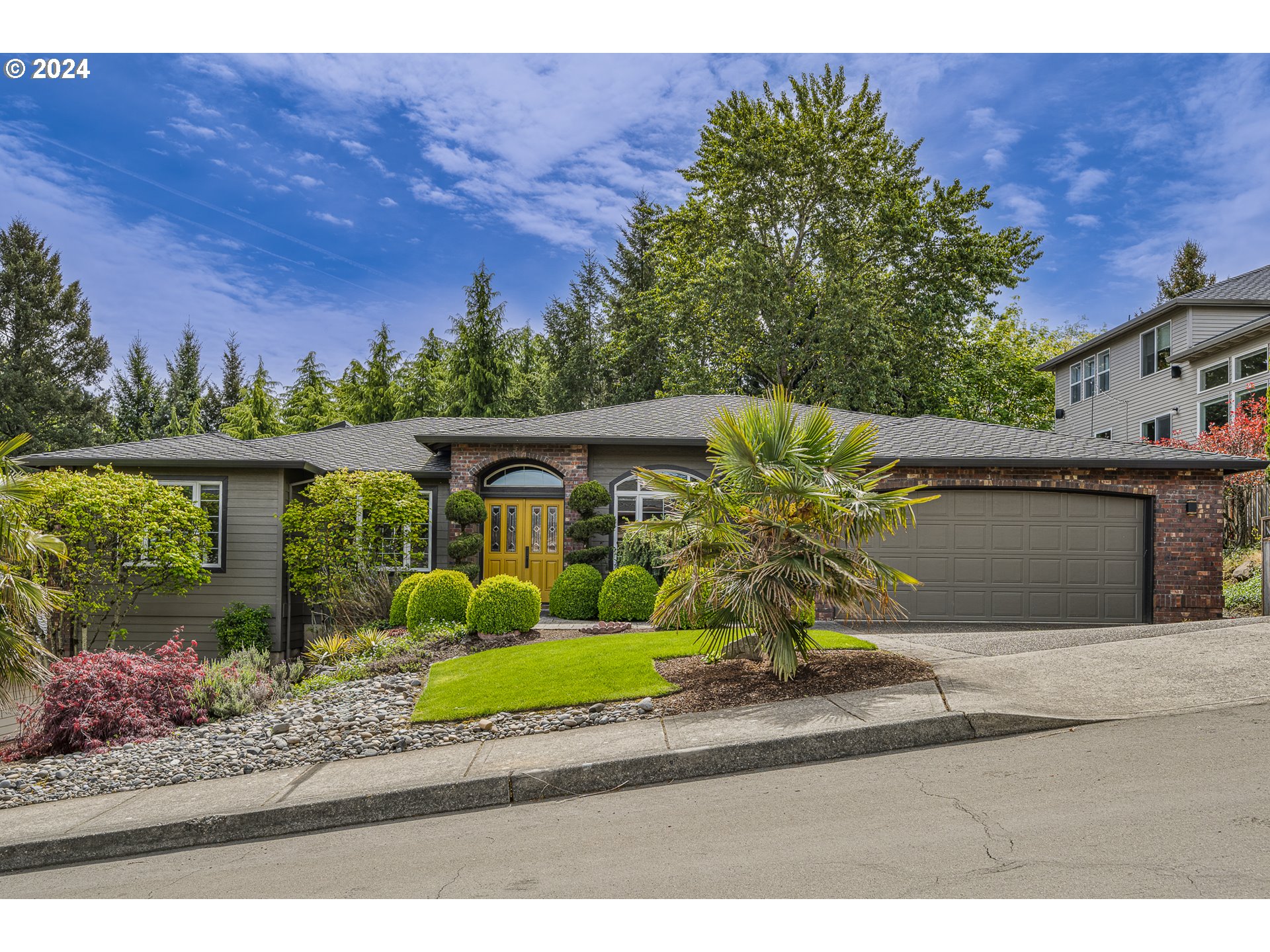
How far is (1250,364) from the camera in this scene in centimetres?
2191

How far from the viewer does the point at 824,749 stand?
6.10 meters

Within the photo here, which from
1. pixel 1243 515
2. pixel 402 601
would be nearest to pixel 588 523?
pixel 402 601

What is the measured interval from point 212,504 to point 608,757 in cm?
1188

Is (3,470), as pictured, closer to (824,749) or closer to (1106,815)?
(824,749)

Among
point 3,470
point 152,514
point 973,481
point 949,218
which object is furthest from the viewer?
point 949,218

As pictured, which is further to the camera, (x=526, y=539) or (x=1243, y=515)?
(x=1243, y=515)

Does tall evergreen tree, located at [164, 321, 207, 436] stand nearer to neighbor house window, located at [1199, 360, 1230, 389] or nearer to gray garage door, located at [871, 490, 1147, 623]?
gray garage door, located at [871, 490, 1147, 623]

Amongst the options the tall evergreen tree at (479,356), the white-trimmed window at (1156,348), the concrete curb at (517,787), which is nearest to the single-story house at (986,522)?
the concrete curb at (517,787)

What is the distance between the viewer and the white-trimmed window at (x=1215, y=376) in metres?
22.8

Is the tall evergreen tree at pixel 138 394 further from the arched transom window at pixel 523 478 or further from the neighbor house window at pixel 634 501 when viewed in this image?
the neighbor house window at pixel 634 501

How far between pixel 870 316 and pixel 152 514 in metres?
20.5

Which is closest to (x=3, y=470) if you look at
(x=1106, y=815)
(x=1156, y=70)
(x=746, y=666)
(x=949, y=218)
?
(x=746, y=666)

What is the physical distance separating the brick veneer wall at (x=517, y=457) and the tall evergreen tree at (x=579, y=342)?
17.8m

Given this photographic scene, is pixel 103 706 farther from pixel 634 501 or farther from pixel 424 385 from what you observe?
pixel 424 385
